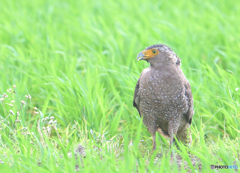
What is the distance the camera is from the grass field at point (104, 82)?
3629mm

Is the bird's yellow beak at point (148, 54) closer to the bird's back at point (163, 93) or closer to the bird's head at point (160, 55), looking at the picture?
the bird's head at point (160, 55)

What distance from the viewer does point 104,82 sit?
559 centimetres

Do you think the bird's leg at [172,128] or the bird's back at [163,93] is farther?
the bird's leg at [172,128]

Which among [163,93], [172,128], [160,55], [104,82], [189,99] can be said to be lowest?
[172,128]

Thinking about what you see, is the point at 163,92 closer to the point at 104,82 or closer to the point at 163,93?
the point at 163,93

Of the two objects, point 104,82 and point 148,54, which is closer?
point 148,54

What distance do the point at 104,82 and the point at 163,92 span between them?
1741 millimetres

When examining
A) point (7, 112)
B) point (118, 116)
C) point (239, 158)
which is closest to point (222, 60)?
point (118, 116)

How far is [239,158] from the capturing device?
3682mm

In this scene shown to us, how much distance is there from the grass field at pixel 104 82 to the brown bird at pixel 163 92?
0.25 meters

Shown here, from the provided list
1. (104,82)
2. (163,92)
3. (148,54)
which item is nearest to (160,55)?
(148,54)

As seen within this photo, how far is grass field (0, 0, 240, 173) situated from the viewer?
3629 millimetres

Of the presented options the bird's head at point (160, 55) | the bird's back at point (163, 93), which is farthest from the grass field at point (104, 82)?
the bird's head at point (160, 55)

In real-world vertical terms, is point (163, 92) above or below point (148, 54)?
below
